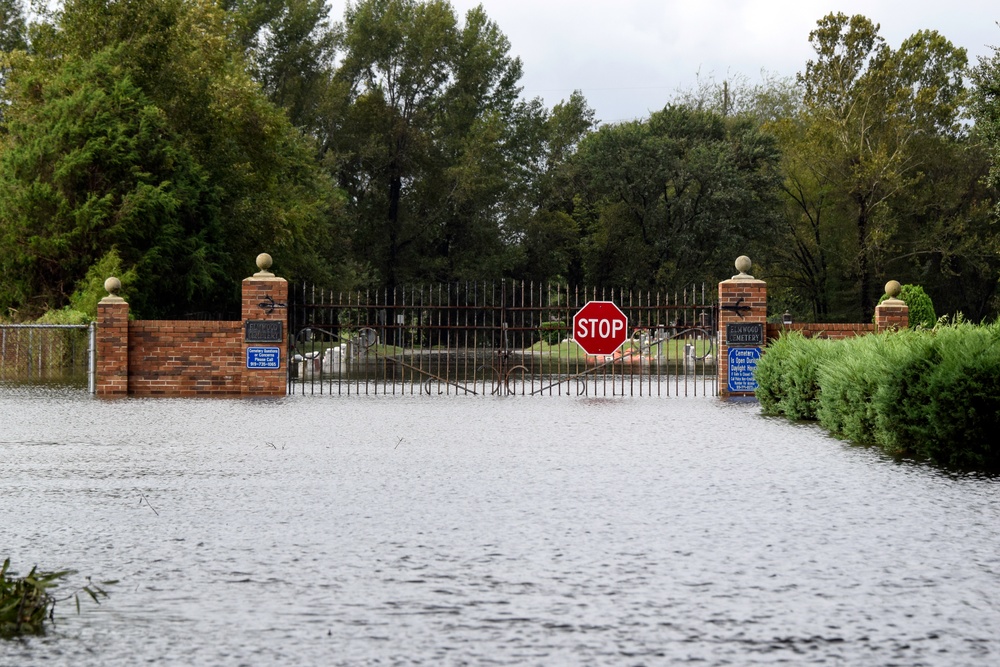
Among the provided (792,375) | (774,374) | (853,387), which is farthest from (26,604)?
(774,374)

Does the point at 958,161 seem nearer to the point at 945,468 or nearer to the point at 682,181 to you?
Result: the point at 682,181

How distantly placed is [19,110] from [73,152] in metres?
5.30

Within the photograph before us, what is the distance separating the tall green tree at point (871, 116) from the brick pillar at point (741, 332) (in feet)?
121

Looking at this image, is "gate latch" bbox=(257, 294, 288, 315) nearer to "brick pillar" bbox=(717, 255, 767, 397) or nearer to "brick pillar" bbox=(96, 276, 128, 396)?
"brick pillar" bbox=(96, 276, 128, 396)

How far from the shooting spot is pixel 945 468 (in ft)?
39.0

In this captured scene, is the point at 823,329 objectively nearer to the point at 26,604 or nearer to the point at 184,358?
the point at 184,358

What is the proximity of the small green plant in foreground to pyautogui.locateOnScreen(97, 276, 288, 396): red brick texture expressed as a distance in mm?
17632

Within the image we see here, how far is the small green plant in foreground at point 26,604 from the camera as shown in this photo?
555cm

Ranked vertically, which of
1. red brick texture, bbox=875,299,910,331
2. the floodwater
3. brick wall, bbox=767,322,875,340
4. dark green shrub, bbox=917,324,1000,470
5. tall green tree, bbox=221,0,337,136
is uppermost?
tall green tree, bbox=221,0,337,136

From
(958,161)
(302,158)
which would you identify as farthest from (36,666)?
(958,161)

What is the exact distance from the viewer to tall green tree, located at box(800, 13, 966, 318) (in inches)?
2286

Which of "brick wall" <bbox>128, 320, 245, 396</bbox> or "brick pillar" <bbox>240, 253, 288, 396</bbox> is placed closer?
"brick pillar" <bbox>240, 253, 288, 396</bbox>

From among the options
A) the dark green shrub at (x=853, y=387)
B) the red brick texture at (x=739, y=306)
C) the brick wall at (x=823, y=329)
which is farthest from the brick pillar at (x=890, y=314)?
the dark green shrub at (x=853, y=387)

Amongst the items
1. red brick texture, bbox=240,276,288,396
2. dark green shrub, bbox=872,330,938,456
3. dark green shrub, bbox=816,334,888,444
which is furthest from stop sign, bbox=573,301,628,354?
dark green shrub, bbox=872,330,938,456
